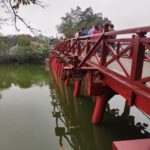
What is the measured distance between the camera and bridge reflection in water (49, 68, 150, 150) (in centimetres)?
657

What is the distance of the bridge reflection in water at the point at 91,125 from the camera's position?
657 cm

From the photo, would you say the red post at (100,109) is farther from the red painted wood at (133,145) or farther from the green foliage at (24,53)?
the green foliage at (24,53)

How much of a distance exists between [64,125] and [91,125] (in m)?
0.91

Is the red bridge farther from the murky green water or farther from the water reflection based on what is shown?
the water reflection

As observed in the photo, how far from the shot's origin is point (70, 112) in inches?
362

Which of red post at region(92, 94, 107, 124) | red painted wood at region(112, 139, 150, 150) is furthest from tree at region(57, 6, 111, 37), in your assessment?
red painted wood at region(112, 139, 150, 150)

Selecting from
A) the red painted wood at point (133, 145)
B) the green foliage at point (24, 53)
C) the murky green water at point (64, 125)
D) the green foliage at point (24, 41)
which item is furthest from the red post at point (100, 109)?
the green foliage at point (24, 41)

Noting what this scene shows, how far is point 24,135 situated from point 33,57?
2642 cm

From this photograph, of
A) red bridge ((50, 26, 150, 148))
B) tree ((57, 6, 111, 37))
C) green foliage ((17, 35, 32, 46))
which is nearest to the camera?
red bridge ((50, 26, 150, 148))

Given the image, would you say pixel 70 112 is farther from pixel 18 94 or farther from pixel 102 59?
pixel 18 94

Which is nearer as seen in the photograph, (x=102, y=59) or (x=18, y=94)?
(x=102, y=59)

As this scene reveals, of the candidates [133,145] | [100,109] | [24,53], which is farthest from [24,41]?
[133,145]

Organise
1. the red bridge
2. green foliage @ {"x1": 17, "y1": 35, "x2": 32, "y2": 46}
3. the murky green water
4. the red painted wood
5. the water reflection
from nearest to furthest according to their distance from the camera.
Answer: the red painted wood
the red bridge
the murky green water
the water reflection
green foliage @ {"x1": 17, "y1": 35, "x2": 32, "y2": 46}

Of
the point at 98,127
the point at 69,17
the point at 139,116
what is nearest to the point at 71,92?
the point at 139,116
